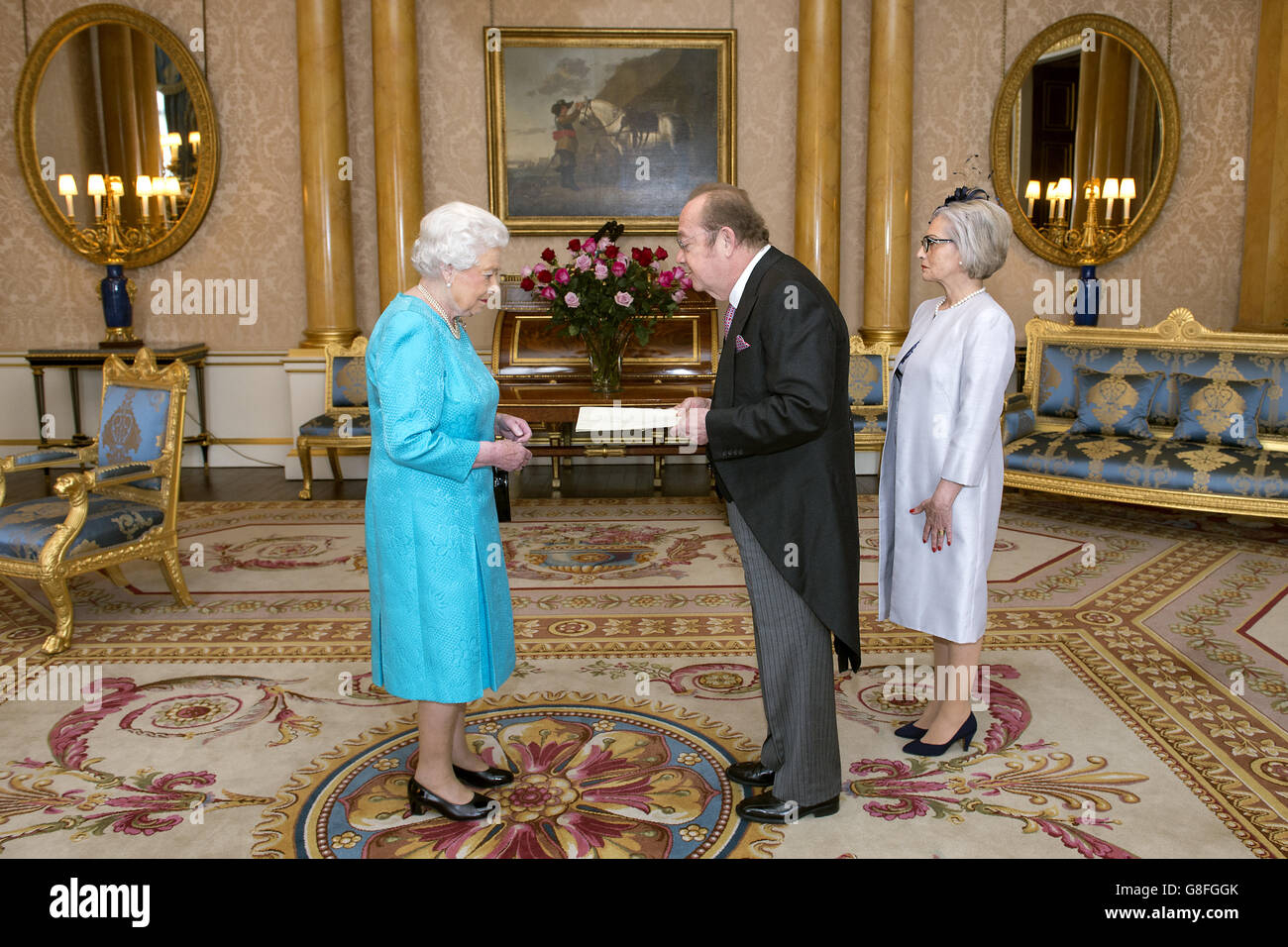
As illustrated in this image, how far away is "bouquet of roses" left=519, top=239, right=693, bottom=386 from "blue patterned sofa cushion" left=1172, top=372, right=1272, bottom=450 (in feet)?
10.3

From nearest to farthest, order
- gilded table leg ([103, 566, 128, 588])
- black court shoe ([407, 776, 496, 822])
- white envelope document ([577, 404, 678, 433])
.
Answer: white envelope document ([577, 404, 678, 433]) < black court shoe ([407, 776, 496, 822]) < gilded table leg ([103, 566, 128, 588])

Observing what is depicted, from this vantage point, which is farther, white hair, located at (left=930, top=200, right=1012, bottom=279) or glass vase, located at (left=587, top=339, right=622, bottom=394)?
glass vase, located at (left=587, top=339, right=622, bottom=394)

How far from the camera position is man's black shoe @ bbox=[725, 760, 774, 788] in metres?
3.07

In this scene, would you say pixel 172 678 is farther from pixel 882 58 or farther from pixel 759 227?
pixel 882 58

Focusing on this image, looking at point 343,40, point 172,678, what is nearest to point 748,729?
point 172,678

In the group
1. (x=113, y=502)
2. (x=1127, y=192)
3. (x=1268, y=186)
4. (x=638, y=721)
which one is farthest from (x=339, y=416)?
(x=1268, y=186)

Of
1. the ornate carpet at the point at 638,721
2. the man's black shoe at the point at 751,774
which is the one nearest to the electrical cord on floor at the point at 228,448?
the ornate carpet at the point at 638,721

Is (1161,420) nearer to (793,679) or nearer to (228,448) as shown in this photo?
(793,679)

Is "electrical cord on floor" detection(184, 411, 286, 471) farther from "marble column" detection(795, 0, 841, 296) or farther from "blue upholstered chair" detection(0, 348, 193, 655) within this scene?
"marble column" detection(795, 0, 841, 296)

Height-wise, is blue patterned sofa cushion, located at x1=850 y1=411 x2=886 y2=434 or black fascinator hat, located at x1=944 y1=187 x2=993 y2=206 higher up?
black fascinator hat, located at x1=944 y1=187 x2=993 y2=206

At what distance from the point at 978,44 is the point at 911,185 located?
1.23m

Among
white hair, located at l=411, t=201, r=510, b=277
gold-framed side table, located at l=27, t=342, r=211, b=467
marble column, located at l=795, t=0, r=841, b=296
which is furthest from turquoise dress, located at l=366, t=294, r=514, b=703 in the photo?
marble column, located at l=795, t=0, r=841, b=296

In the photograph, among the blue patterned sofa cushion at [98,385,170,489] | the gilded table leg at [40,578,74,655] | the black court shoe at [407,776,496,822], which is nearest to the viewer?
the black court shoe at [407,776,496,822]

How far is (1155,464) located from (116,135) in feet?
25.6
